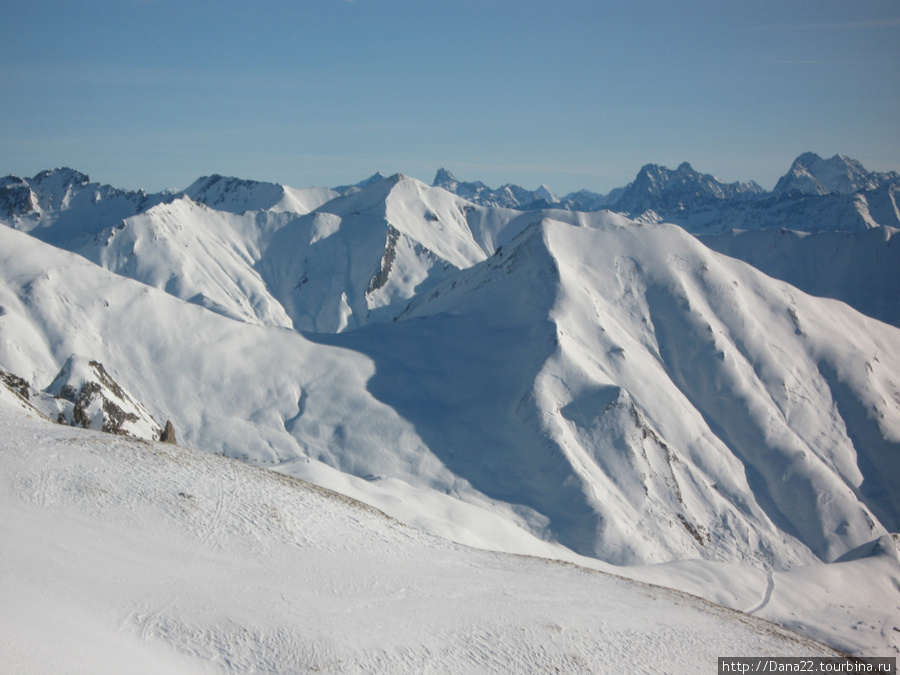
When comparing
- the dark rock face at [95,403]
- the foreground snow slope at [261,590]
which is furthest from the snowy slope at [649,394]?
the foreground snow slope at [261,590]

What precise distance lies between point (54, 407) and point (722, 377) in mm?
77392

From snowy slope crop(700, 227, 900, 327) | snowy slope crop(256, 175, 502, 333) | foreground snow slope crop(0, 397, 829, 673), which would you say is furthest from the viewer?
snowy slope crop(700, 227, 900, 327)

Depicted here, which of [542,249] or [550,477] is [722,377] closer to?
[542,249]

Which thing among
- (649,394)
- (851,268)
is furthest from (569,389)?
(851,268)

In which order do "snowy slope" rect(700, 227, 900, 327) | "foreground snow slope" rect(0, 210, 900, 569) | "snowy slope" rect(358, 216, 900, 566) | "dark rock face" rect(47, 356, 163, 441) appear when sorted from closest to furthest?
"dark rock face" rect(47, 356, 163, 441), "foreground snow slope" rect(0, 210, 900, 569), "snowy slope" rect(358, 216, 900, 566), "snowy slope" rect(700, 227, 900, 327)

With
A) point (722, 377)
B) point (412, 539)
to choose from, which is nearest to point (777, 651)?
point (412, 539)

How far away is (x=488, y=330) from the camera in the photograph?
85.6 meters

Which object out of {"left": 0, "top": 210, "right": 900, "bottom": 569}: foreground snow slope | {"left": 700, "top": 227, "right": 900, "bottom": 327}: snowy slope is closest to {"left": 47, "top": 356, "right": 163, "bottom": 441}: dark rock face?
{"left": 0, "top": 210, "right": 900, "bottom": 569}: foreground snow slope

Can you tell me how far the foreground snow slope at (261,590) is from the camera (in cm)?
1398

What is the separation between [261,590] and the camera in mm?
16359

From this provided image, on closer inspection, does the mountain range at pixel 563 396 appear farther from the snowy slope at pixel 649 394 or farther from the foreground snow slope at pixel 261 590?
the foreground snow slope at pixel 261 590

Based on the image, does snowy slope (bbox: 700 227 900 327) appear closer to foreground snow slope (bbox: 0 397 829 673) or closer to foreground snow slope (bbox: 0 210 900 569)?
foreground snow slope (bbox: 0 210 900 569)

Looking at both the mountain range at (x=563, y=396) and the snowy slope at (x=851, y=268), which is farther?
the snowy slope at (x=851, y=268)

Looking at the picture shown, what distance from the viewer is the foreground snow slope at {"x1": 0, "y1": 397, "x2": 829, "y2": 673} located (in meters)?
14.0
